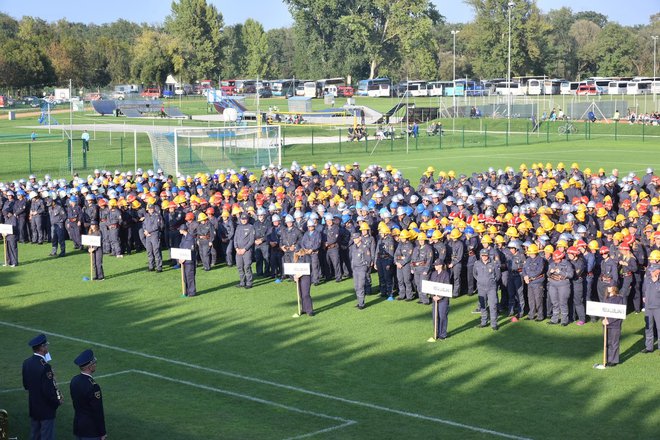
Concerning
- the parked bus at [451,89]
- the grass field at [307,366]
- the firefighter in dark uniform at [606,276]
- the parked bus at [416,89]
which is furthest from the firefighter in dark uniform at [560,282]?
the parked bus at [416,89]

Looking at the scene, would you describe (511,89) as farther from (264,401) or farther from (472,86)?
(264,401)

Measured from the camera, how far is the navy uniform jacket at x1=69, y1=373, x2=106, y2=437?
10297mm

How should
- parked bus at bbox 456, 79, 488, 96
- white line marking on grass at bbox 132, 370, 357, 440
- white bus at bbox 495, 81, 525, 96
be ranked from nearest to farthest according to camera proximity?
white line marking on grass at bbox 132, 370, 357, 440 → parked bus at bbox 456, 79, 488, 96 → white bus at bbox 495, 81, 525, 96

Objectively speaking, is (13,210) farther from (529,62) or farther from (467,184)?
(529,62)

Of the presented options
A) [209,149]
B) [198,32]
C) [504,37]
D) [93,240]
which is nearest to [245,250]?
[93,240]

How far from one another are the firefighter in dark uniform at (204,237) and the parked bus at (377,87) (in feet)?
271

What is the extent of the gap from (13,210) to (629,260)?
18.8 m

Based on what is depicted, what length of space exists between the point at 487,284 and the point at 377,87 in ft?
295

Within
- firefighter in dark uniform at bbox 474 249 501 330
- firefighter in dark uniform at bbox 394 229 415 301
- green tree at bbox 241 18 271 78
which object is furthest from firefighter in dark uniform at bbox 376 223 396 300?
green tree at bbox 241 18 271 78

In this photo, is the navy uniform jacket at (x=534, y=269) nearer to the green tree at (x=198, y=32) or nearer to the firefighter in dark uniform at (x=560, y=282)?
the firefighter in dark uniform at (x=560, y=282)

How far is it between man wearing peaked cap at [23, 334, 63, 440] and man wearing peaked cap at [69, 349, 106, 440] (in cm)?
72

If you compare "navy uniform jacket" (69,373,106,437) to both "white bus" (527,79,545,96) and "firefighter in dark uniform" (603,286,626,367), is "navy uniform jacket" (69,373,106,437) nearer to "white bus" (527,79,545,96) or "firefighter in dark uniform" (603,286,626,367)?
"firefighter in dark uniform" (603,286,626,367)

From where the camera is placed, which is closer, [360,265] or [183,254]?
[360,265]

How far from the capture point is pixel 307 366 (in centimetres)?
1609
